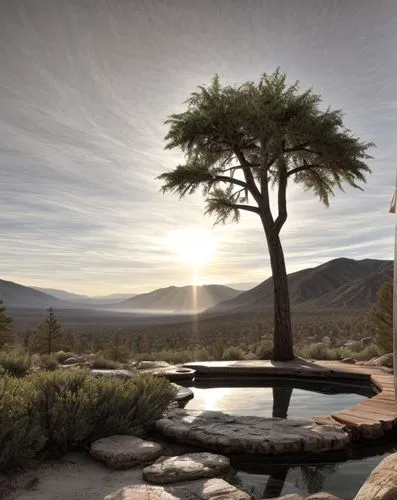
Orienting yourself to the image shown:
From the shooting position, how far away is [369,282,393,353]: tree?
15.5 meters

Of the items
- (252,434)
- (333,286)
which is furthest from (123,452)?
(333,286)

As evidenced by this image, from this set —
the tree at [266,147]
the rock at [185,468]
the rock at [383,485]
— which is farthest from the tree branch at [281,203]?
the rock at [383,485]

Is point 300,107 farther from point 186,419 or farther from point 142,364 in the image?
point 186,419

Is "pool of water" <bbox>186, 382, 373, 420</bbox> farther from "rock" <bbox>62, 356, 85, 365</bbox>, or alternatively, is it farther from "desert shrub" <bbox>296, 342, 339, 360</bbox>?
→ "desert shrub" <bbox>296, 342, 339, 360</bbox>

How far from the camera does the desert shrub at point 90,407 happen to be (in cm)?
552

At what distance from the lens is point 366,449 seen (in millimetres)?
6113

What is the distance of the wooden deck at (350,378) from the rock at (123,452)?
255 cm

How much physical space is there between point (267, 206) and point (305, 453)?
9.39m

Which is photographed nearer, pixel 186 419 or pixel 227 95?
pixel 186 419

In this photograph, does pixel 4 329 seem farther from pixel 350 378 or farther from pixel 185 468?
pixel 185 468

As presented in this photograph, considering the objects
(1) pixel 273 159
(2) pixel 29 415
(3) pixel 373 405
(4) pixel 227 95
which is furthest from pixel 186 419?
(4) pixel 227 95

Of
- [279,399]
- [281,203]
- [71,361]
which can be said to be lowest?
[279,399]

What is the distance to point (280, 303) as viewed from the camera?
14141 mm

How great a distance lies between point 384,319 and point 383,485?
13621 millimetres
